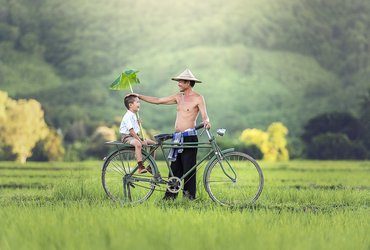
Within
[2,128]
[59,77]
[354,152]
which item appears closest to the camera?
[2,128]

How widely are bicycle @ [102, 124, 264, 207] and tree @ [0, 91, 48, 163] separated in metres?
11.8

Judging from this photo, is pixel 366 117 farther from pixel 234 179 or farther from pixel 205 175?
pixel 205 175

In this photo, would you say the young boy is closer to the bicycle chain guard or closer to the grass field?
the bicycle chain guard

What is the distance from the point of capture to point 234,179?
29.4 ft

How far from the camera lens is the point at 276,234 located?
6023 millimetres

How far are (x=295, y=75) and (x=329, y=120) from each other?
22390mm

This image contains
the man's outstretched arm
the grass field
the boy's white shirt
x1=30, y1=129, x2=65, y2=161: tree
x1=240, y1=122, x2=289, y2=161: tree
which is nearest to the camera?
the grass field

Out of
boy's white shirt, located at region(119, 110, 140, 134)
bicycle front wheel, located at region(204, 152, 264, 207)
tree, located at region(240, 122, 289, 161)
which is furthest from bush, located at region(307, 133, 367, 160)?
boy's white shirt, located at region(119, 110, 140, 134)

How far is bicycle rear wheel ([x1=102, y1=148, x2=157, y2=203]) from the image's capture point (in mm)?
9047

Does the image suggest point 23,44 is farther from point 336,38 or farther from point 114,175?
point 114,175

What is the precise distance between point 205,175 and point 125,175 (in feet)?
3.56

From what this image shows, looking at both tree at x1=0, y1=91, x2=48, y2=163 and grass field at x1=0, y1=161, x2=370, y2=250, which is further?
tree at x1=0, y1=91, x2=48, y2=163

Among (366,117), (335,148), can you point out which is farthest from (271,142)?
(366,117)

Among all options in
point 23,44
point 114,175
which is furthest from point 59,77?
point 114,175
